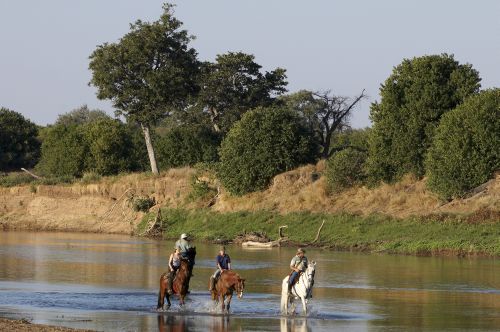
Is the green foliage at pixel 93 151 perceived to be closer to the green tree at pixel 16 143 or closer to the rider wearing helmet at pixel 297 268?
the green tree at pixel 16 143

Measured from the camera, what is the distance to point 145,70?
275 ft

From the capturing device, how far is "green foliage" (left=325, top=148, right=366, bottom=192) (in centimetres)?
6588

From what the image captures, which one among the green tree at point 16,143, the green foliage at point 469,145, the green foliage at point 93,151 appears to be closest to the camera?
the green foliage at point 469,145

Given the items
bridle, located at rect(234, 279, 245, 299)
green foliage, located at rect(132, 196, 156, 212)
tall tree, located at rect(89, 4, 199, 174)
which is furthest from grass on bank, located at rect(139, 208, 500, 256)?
bridle, located at rect(234, 279, 245, 299)

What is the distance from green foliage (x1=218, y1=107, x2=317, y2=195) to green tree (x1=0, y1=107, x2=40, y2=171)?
3890 centimetres

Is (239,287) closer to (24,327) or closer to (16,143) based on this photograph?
(24,327)

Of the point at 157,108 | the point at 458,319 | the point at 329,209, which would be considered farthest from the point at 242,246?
the point at 458,319

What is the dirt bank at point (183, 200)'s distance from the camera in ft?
196

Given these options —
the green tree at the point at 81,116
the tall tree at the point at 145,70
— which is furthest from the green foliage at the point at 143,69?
the green tree at the point at 81,116

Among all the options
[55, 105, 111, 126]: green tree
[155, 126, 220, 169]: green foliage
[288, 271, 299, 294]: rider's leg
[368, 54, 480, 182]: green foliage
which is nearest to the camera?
[288, 271, 299, 294]: rider's leg

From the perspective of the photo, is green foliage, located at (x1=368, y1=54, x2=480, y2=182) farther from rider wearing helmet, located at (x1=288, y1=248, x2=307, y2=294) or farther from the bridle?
the bridle

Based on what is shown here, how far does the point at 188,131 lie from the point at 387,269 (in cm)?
4410

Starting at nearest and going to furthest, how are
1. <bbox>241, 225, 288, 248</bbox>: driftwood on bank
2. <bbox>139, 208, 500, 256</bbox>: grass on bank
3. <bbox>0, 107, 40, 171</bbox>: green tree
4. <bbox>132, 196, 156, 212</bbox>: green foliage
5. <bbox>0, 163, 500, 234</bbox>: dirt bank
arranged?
<bbox>139, 208, 500, 256</bbox>: grass on bank < <bbox>241, 225, 288, 248</bbox>: driftwood on bank < <bbox>0, 163, 500, 234</bbox>: dirt bank < <bbox>132, 196, 156, 212</bbox>: green foliage < <bbox>0, 107, 40, 171</bbox>: green tree

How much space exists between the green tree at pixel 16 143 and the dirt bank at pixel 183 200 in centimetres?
1954
